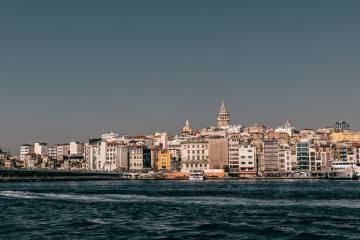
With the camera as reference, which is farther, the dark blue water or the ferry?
the ferry

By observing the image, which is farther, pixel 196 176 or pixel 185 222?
pixel 196 176

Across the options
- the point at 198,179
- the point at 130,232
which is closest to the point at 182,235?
the point at 130,232

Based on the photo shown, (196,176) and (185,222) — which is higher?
(196,176)

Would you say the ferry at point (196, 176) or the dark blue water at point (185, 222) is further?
the ferry at point (196, 176)

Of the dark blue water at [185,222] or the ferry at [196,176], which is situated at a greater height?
the ferry at [196,176]

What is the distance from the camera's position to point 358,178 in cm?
18675

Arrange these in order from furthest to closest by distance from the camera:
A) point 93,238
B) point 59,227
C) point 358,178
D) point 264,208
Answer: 1. point 358,178
2. point 264,208
3. point 59,227
4. point 93,238

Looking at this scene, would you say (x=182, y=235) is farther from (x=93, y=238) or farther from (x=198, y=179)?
(x=198, y=179)

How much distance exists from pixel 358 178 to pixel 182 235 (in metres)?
161

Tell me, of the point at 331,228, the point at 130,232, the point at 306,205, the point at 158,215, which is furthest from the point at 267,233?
the point at 306,205

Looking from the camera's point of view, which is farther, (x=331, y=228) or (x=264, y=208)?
(x=264, y=208)

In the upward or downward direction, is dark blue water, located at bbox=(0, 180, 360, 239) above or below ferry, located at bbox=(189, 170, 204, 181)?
below

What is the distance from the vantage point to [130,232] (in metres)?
36.4

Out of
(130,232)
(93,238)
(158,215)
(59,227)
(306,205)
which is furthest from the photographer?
(306,205)
